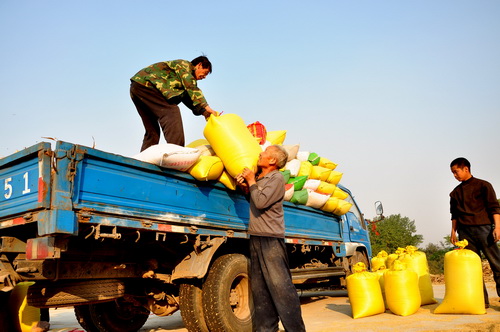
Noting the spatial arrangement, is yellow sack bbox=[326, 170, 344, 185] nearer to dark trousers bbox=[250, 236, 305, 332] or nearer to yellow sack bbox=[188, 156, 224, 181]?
yellow sack bbox=[188, 156, 224, 181]

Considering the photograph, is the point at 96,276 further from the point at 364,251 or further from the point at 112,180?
the point at 364,251

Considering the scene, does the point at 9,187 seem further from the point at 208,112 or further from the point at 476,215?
the point at 476,215

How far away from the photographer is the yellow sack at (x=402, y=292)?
4.79 metres

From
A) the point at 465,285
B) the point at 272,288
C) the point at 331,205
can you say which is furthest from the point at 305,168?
the point at 272,288

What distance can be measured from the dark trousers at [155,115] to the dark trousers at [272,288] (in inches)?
63.2

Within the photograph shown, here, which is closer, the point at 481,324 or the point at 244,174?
the point at 244,174

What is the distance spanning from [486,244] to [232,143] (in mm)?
3213

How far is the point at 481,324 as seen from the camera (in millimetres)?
3904

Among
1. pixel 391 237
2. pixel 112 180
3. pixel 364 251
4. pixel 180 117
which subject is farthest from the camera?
pixel 391 237

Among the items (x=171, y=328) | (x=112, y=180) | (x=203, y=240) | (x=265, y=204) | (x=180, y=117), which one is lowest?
(x=171, y=328)

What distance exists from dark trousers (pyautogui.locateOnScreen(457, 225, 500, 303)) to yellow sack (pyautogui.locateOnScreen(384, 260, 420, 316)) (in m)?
0.79

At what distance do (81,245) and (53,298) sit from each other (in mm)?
460

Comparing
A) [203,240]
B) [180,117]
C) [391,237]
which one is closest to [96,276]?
[203,240]

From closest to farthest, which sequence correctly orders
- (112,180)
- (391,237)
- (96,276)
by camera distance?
(112,180) → (96,276) → (391,237)
